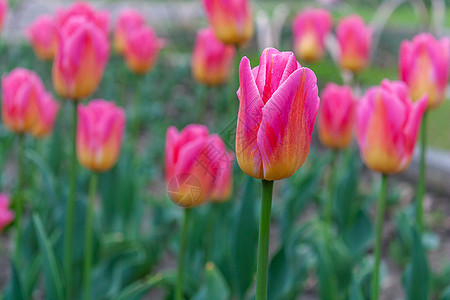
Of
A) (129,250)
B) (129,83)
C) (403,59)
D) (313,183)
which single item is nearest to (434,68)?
(403,59)

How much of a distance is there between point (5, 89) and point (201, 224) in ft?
2.38

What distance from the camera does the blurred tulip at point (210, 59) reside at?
2.23 m

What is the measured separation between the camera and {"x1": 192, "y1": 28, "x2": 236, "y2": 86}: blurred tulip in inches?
88.0

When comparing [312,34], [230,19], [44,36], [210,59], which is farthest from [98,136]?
[44,36]

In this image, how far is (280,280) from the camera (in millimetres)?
1400

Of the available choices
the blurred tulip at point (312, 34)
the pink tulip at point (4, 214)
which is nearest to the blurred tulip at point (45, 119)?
the pink tulip at point (4, 214)

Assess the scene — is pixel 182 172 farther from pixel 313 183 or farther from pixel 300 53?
pixel 300 53

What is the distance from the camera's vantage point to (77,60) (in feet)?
4.14

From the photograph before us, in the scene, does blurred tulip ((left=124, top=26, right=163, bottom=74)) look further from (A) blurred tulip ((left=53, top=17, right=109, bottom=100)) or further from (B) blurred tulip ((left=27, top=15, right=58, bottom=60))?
(A) blurred tulip ((left=53, top=17, right=109, bottom=100))

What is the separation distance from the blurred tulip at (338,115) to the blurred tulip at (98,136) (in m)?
0.67

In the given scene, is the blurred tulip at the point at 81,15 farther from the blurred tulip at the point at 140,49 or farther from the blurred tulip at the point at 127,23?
the blurred tulip at the point at 127,23

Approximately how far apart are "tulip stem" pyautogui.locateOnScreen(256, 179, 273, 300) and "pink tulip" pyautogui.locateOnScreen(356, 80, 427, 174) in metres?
0.50

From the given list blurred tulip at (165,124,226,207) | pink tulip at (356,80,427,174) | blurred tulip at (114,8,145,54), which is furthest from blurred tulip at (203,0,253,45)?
blurred tulip at (114,8,145,54)

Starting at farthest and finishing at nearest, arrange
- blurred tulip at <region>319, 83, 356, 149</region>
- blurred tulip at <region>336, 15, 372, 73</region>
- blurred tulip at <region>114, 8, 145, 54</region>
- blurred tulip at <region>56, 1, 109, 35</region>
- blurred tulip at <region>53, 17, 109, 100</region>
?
1. blurred tulip at <region>114, 8, 145, 54</region>
2. blurred tulip at <region>336, 15, 372, 73</region>
3. blurred tulip at <region>319, 83, 356, 149</region>
4. blurred tulip at <region>56, 1, 109, 35</region>
5. blurred tulip at <region>53, 17, 109, 100</region>
